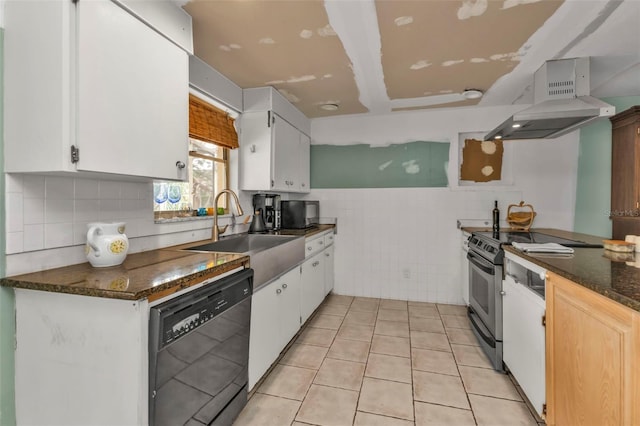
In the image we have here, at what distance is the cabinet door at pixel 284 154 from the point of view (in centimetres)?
286

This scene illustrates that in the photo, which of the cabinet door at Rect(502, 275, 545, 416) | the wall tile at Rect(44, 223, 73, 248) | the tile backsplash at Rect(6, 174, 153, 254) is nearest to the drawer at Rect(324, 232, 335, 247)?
the cabinet door at Rect(502, 275, 545, 416)

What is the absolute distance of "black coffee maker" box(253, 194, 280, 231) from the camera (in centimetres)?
297

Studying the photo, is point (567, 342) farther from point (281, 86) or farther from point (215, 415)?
point (281, 86)

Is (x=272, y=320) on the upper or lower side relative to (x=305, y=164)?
lower

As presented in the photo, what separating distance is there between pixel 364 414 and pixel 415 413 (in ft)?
0.95

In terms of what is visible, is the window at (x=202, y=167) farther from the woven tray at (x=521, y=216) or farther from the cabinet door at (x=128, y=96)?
the woven tray at (x=521, y=216)

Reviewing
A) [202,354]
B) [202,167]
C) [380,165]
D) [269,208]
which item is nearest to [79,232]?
[202,354]

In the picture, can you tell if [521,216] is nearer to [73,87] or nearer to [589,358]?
[589,358]

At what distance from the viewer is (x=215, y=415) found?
1377 mm

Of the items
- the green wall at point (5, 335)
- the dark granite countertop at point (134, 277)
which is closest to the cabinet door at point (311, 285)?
the dark granite countertop at point (134, 277)

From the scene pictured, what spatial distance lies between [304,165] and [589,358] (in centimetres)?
305

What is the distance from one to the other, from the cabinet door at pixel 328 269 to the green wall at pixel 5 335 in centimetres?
256

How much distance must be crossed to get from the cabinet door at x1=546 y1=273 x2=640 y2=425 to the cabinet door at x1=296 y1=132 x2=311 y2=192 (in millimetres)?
2621

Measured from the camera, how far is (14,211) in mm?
1197
